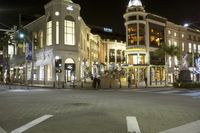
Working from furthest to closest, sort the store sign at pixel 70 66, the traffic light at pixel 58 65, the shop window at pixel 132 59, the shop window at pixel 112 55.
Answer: the shop window at pixel 112 55 < the shop window at pixel 132 59 < the store sign at pixel 70 66 < the traffic light at pixel 58 65

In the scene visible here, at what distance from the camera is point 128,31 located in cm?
5838

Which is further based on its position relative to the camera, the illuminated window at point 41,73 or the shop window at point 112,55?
the shop window at point 112,55

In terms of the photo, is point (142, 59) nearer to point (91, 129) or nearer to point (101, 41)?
point (101, 41)

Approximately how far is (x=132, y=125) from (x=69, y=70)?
40942 mm

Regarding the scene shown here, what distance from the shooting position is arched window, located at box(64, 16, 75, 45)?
166 feet

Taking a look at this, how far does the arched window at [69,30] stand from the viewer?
5062 centimetres

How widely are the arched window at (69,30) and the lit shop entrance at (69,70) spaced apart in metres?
3.28

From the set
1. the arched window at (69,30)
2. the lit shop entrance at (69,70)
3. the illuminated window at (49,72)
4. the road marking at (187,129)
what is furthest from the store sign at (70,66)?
the road marking at (187,129)

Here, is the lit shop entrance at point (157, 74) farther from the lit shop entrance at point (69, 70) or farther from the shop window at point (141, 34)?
the lit shop entrance at point (69, 70)

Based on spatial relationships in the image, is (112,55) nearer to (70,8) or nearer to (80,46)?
(80,46)

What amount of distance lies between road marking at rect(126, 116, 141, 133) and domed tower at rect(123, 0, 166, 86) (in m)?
44.8

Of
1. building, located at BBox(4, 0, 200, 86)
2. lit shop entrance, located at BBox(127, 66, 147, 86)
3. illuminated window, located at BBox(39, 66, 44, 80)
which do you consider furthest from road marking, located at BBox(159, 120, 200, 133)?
lit shop entrance, located at BBox(127, 66, 147, 86)

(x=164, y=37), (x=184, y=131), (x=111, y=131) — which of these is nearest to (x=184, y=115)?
(x=184, y=131)

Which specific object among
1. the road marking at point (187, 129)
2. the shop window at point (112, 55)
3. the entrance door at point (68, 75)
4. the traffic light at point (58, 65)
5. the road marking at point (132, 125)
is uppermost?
the shop window at point (112, 55)
